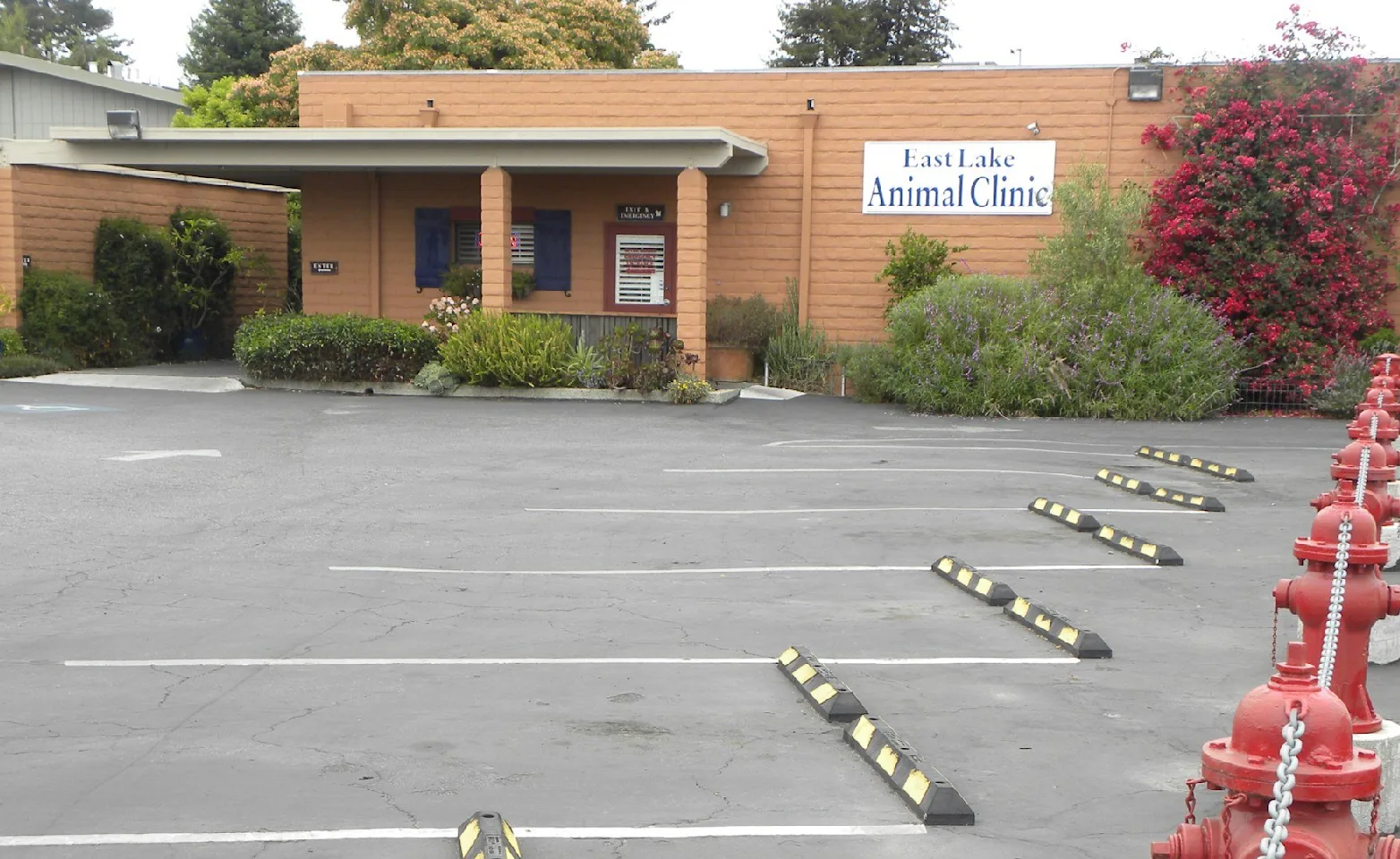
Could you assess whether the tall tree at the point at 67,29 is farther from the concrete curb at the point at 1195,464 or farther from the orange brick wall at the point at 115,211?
the concrete curb at the point at 1195,464

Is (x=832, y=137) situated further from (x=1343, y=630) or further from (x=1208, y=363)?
(x=1343, y=630)

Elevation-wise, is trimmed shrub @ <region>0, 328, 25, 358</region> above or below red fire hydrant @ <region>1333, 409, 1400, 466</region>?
below

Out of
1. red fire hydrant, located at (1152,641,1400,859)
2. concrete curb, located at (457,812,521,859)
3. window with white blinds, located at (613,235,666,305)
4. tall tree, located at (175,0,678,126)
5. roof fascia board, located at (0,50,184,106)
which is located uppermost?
tall tree, located at (175,0,678,126)

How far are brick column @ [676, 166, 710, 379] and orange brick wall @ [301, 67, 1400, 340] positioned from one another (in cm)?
280

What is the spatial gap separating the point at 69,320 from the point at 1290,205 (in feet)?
64.8

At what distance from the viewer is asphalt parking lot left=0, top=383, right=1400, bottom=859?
560cm

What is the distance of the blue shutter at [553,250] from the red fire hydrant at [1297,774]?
23199 millimetres

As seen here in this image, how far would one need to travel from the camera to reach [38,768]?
6.02 m

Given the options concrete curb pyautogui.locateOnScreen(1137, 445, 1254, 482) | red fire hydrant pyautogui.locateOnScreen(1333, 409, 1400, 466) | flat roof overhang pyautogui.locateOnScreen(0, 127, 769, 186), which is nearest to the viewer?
red fire hydrant pyautogui.locateOnScreen(1333, 409, 1400, 466)

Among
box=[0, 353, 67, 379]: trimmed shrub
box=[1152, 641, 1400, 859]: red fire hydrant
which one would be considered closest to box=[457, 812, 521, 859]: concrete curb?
box=[1152, 641, 1400, 859]: red fire hydrant

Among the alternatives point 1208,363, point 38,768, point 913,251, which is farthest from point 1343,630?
point 913,251

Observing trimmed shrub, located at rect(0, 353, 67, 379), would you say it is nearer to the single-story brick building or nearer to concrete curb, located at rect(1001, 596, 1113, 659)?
the single-story brick building

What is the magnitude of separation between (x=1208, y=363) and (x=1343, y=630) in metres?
17.1

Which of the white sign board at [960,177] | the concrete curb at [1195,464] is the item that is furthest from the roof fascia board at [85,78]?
the concrete curb at [1195,464]
